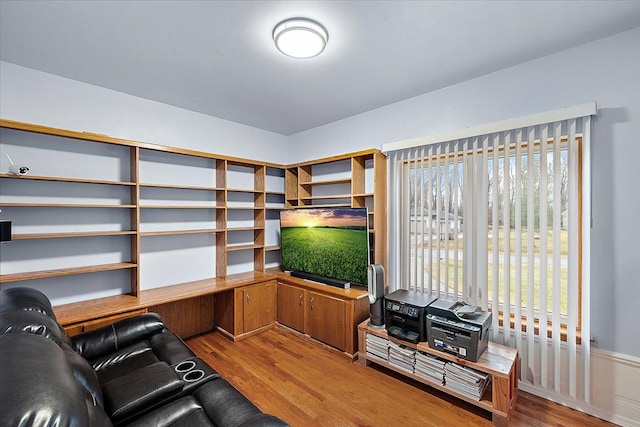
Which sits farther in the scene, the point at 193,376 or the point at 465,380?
the point at 465,380

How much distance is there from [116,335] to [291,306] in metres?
1.78

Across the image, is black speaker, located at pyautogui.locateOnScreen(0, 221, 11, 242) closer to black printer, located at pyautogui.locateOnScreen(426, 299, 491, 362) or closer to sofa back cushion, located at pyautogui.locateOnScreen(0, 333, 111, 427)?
sofa back cushion, located at pyautogui.locateOnScreen(0, 333, 111, 427)

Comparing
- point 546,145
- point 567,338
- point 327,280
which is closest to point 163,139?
point 327,280

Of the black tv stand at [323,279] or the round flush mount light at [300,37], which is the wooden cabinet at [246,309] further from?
the round flush mount light at [300,37]

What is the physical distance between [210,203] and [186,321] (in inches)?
56.6

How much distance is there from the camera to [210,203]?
11.6 feet

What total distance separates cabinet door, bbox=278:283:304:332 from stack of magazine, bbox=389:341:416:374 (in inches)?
46.2

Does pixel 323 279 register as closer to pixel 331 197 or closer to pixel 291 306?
pixel 291 306

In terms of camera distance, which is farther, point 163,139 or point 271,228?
point 271,228

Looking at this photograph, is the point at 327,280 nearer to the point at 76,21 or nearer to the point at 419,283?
the point at 419,283

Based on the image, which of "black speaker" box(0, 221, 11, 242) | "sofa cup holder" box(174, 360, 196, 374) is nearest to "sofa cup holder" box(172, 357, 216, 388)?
"sofa cup holder" box(174, 360, 196, 374)

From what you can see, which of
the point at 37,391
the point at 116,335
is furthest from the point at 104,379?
the point at 37,391

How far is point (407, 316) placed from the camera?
2.39 metres

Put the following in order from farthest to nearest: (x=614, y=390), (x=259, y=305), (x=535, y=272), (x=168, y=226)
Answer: (x=259, y=305) → (x=168, y=226) → (x=535, y=272) → (x=614, y=390)
